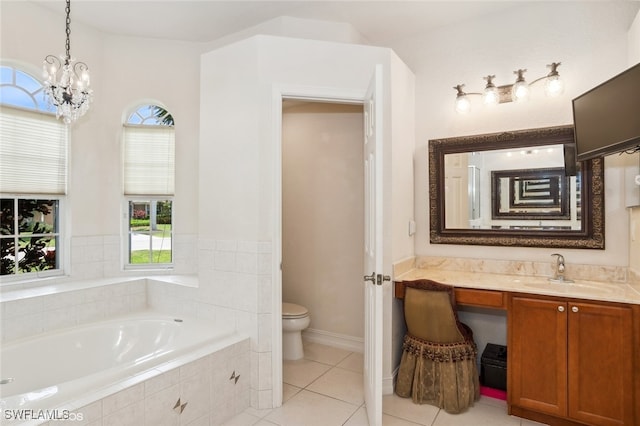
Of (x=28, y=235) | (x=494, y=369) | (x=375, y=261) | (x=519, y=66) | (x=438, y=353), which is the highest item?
(x=519, y=66)

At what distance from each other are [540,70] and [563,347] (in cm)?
206

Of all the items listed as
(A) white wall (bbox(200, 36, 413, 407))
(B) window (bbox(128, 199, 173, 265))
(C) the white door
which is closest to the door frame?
(A) white wall (bbox(200, 36, 413, 407))

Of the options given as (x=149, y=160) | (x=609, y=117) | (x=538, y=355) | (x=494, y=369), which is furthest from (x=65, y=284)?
(x=609, y=117)

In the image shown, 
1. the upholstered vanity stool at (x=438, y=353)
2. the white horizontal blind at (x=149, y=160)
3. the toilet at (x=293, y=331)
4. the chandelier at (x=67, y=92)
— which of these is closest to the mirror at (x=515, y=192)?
the upholstered vanity stool at (x=438, y=353)

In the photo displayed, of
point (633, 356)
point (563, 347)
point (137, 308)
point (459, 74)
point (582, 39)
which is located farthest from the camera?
point (137, 308)

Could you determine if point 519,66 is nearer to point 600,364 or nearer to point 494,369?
point 600,364

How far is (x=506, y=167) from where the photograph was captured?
2883mm

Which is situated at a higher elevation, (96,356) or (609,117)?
(609,117)

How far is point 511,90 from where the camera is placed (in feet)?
9.30

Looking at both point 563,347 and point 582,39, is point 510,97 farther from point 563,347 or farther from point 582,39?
point 563,347

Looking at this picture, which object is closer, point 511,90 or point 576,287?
point 576,287

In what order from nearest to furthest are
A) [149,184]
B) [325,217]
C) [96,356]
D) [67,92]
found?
[67,92]
[96,356]
[149,184]
[325,217]

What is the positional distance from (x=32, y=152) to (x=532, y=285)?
4054 mm

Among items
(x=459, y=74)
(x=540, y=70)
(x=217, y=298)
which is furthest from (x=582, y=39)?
(x=217, y=298)
